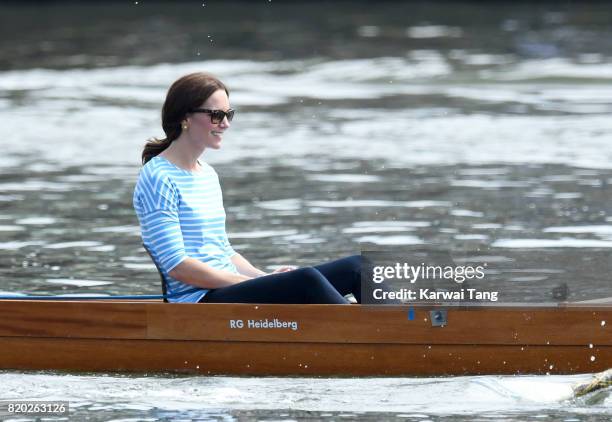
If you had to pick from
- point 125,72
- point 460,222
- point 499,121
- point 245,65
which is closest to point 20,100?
point 125,72

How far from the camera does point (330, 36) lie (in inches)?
1543

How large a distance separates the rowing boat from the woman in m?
0.12

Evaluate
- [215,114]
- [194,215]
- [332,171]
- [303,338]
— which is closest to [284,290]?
[303,338]

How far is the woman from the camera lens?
8.12 metres

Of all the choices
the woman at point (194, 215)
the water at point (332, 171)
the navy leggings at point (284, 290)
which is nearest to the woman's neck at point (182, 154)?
the woman at point (194, 215)

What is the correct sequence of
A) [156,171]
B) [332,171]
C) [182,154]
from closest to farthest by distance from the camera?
[156,171]
[182,154]
[332,171]

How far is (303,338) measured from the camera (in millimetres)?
8273

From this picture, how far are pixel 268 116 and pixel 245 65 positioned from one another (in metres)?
7.94

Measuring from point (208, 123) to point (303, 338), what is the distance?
4.34 feet

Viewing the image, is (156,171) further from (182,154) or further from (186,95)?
(186,95)

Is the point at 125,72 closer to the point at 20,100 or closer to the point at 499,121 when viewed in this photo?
the point at 20,100

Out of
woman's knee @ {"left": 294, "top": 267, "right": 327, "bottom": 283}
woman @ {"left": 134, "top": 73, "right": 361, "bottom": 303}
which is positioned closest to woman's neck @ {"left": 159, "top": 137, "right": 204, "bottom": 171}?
woman @ {"left": 134, "top": 73, "right": 361, "bottom": 303}

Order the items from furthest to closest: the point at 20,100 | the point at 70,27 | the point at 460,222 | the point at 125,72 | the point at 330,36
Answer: the point at 70,27 → the point at 330,36 → the point at 125,72 → the point at 20,100 → the point at 460,222

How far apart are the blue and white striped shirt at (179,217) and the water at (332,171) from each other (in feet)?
2.36
